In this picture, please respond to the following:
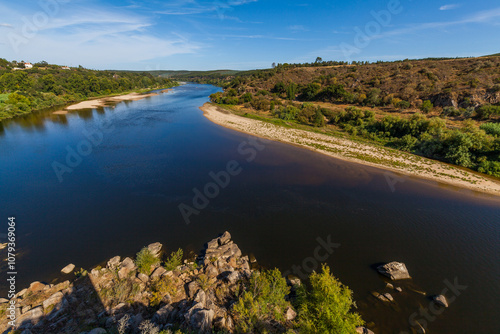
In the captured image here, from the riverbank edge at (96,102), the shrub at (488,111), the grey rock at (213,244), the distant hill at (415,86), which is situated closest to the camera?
the grey rock at (213,244)

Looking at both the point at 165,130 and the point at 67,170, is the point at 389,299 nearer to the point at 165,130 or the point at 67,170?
the point at 67,170

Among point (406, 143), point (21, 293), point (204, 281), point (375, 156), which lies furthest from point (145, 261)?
point (406, 143)

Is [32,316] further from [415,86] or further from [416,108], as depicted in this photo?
[415,86]

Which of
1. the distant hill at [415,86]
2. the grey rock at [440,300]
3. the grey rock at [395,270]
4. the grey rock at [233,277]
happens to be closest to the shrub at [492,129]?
the distant hill at [415,86]

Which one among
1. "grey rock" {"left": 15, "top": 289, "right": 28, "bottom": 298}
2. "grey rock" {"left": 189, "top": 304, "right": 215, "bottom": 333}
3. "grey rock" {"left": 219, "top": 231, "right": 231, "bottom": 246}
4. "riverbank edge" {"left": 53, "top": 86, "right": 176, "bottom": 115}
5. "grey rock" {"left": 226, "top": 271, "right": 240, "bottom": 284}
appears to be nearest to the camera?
"grey rock" {"left": 189, "top": 304, "right": 215, "bottom": 333}

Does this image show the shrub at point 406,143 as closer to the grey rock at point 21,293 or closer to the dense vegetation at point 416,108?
the dense vegetation at point 416,108

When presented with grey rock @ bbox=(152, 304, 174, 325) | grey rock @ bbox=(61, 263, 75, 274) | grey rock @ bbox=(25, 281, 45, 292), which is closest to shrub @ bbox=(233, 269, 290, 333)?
grey rock @ bbox=(152, 304, 174, 325)

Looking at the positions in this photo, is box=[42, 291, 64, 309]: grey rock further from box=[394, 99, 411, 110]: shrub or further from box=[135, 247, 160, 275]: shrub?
box=[394, 99, 411, 110]: shrub
